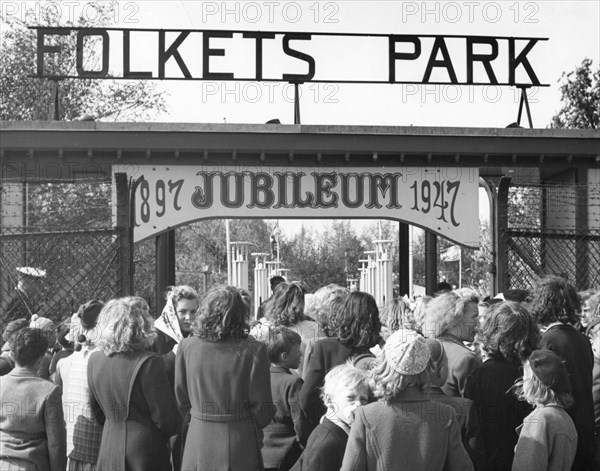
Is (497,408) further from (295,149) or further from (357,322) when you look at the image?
(295,149)

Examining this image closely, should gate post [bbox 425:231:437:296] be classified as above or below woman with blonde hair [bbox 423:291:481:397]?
above

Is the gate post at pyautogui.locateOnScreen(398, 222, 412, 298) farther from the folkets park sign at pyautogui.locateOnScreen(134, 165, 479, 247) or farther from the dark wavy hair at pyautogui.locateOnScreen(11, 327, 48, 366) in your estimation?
the dark wavy hair at pyautogui.locateOnScreen(11, 327, 48, 366)

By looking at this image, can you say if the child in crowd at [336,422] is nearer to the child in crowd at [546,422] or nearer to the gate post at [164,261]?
the child in crowd at [546,422]

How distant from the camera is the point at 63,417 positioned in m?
5.79

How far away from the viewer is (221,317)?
18.4 feet

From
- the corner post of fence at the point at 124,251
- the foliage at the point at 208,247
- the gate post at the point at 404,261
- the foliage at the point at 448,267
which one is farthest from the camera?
the foliage at the point at 208,247

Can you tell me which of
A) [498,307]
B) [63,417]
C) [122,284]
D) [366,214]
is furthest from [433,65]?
[63,417]

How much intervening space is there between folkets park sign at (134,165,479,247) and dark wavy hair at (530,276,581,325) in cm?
497

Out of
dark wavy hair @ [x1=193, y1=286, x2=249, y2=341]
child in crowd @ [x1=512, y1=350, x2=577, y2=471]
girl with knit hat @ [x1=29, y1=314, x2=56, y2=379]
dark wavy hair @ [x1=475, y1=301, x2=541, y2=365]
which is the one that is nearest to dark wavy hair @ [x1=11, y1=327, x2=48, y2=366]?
dark wavy hair @ [x1=193, y1=286, x2=249, y2=341]

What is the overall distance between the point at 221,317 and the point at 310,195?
18.8ft

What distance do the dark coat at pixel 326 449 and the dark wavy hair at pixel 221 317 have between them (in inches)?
40.9

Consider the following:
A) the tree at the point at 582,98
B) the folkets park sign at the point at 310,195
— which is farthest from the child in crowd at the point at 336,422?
the tree at the point at 582,98

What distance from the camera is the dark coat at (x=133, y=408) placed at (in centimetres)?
545

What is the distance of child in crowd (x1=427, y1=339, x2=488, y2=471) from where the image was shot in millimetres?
5207
